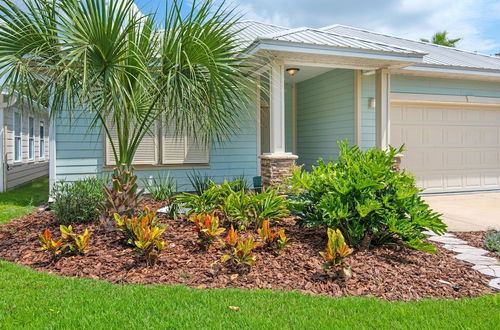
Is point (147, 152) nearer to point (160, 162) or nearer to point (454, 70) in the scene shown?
point (160, 162)

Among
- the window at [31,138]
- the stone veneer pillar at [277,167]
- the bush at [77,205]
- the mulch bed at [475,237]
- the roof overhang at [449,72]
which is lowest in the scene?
the mulch bed at [475,237]

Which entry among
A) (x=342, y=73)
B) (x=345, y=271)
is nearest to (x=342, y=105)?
(x=342, y=73)

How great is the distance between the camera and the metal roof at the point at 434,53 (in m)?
9.66

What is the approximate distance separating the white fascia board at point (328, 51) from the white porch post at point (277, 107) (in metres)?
0.44

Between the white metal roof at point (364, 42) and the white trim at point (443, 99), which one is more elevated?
the white metal roof at point (364, 42)

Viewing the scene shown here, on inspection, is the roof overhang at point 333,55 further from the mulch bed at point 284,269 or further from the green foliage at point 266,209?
the mulch bed at point 284,269

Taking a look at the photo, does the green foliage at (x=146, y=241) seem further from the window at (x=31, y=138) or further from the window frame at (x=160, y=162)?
the window at (x=31, y=138)

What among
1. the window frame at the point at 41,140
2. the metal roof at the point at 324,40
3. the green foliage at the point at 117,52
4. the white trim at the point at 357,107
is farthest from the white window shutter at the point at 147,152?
the window frame at the point at 41,140

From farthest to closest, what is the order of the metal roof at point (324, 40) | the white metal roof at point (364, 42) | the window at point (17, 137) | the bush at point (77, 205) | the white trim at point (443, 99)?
the window at point (17, 137), the white trim at point (443, 99), the white metal roof at point (364, 42), the metal roof at point (324, 40), the bush at point (77, 205)

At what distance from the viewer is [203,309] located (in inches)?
115

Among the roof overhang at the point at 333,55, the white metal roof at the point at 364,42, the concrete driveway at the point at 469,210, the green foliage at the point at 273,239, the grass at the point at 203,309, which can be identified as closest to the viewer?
the grass at the point at 203,309

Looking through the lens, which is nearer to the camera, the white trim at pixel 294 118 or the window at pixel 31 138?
the white trim at pixel 294 118

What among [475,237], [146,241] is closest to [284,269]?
[146,241]

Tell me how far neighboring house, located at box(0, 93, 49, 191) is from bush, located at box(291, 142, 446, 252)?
6.69 metres
